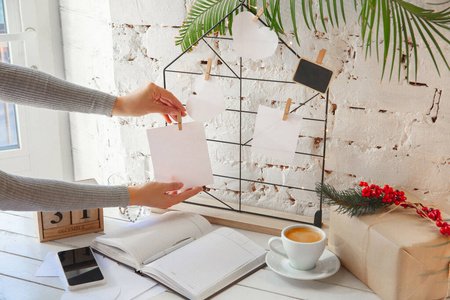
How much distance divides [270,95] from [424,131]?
38cm

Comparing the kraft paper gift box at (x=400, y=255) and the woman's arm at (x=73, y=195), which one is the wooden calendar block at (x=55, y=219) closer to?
the woman's arm at (x=73, y=195)

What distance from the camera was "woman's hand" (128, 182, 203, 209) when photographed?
116cm

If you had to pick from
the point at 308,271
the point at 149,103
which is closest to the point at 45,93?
the point at 149,103

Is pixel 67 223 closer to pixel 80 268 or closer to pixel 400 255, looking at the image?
pixel 80 268

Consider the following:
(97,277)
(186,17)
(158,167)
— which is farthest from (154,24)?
(97,277)

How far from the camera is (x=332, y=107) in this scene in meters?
1.22

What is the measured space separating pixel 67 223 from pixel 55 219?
0.03 m

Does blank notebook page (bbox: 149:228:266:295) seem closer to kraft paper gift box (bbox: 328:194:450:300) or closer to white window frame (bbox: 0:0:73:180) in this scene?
kraft paper gift box (bbox: 328:194:450:300)

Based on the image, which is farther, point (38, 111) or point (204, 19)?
point (38, 111)

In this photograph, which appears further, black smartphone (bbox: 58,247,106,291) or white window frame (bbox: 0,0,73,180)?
white window frame (bbox: 0,0,73,180)

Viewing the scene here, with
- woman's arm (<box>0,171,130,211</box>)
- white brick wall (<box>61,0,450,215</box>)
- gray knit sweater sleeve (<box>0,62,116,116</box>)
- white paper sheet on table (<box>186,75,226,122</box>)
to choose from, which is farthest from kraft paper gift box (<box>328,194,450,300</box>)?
gray knit sweater sleeve (<box>0,62,116,116</box>)

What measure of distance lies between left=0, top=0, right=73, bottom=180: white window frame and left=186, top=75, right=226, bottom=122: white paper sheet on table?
0.91m

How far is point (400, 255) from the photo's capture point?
906mm

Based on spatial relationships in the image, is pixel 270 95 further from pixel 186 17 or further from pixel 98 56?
pixel 98 56
